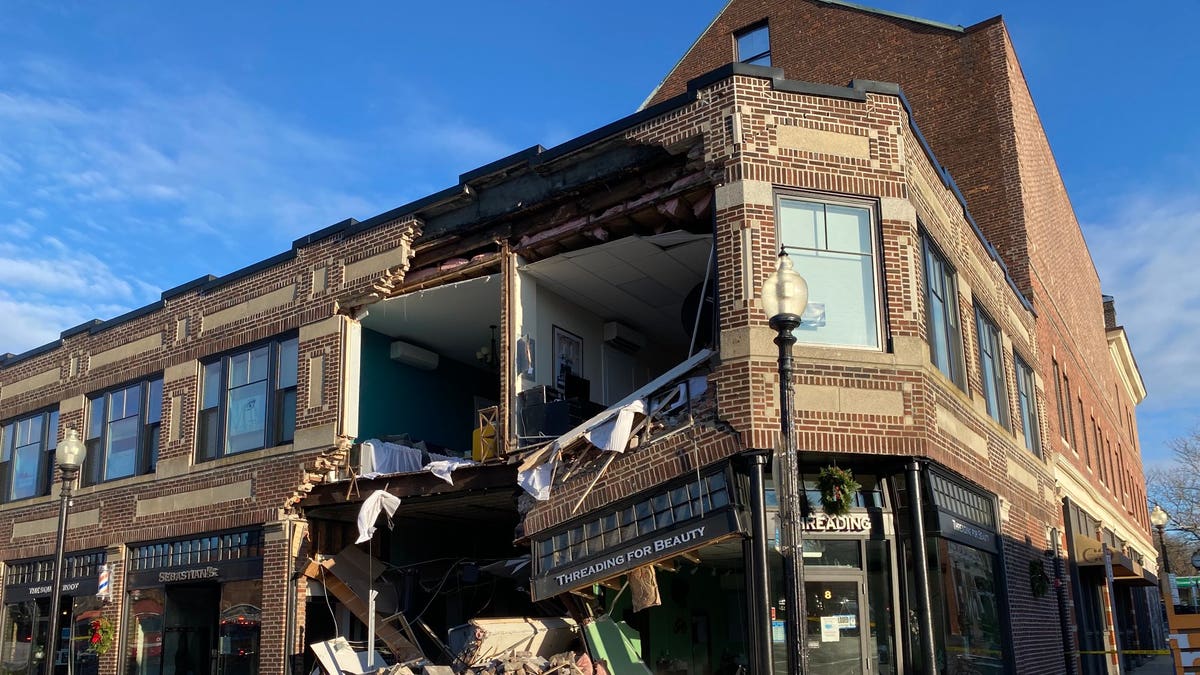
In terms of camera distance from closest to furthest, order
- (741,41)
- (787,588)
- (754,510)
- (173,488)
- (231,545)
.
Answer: (787,588)
(754,510)
(231,545)
(173,488)
(741,41)

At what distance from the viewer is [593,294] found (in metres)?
18.9

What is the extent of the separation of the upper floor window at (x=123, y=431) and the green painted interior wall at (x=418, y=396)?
4.99 meters

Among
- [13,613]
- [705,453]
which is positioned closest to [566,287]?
[705,453]

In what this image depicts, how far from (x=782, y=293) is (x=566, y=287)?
8.74 metres

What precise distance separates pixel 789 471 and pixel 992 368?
11.4 metres

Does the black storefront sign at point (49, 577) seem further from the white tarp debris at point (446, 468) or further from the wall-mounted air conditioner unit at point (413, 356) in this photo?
the white tarp debris at point (446, 468)

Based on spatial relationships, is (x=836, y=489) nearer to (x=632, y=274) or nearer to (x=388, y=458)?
(x=632, y=274)

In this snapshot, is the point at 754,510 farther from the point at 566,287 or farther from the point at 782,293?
the point at 566,287

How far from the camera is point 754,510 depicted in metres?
12.8

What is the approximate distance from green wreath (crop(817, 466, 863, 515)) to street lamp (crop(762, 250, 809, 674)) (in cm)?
316

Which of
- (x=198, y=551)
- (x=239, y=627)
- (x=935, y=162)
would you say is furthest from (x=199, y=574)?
(x=935, y=162)

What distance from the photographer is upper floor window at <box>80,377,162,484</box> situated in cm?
2222

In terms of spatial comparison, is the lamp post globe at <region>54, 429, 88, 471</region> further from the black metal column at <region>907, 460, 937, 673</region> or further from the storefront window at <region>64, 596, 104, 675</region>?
the black metal column at <region>907, 460, 937, 673</region>

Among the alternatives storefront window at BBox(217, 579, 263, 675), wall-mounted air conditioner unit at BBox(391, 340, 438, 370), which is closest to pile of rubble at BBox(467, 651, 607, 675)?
storefront window at BBox(217, 579, 263, 675)
